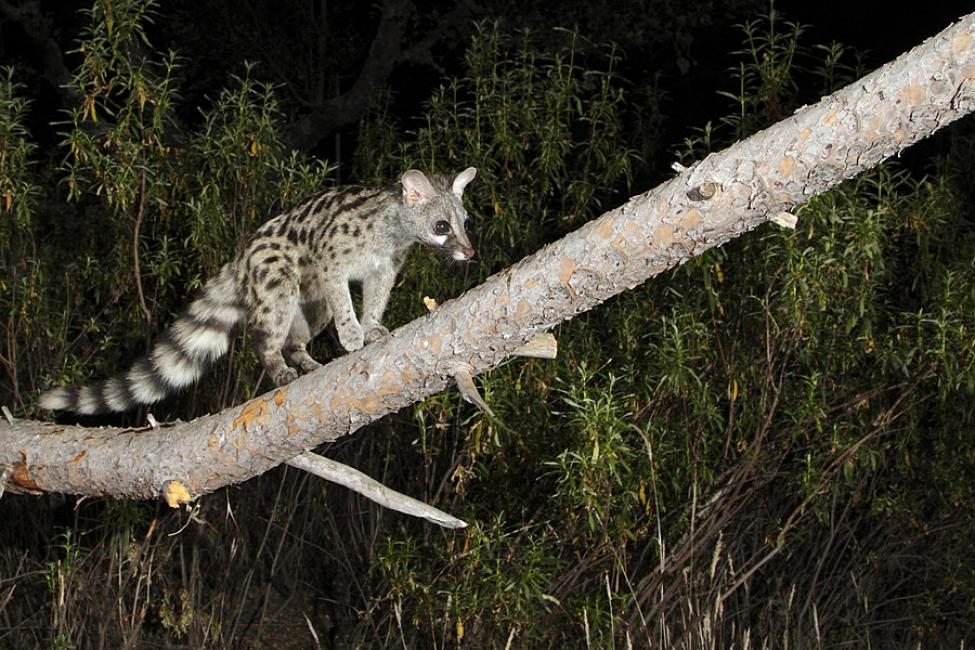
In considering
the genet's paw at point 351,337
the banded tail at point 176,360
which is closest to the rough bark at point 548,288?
the banded tail at point 176,360

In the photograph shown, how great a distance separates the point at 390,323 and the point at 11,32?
591 centimetres

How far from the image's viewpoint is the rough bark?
6.78ft

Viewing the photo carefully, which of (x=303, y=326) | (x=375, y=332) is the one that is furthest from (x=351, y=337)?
(x=303, y=326)

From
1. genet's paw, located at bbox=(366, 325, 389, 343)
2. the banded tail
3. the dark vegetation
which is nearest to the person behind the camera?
the banded tail

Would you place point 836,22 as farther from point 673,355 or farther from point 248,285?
point 248,285

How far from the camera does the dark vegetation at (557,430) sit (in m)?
4.43

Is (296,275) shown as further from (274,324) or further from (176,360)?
(176,360)

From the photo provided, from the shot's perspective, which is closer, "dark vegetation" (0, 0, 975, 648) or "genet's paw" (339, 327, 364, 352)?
"genet's paw" (339, 327, 364, 352)

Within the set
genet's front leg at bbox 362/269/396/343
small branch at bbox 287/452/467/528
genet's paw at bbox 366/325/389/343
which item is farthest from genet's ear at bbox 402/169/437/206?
small branch at bbox 287/452/467/528

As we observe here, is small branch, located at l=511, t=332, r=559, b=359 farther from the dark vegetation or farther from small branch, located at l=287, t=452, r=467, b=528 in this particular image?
the dark vegetation

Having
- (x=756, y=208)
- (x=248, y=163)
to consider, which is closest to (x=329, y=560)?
(x=248, y=163)

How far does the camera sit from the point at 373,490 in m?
2.98

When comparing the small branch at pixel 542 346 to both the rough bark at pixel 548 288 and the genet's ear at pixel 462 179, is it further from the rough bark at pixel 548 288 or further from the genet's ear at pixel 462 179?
the genet's ear at pixel 462 179

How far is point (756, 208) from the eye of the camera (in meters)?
2.21
